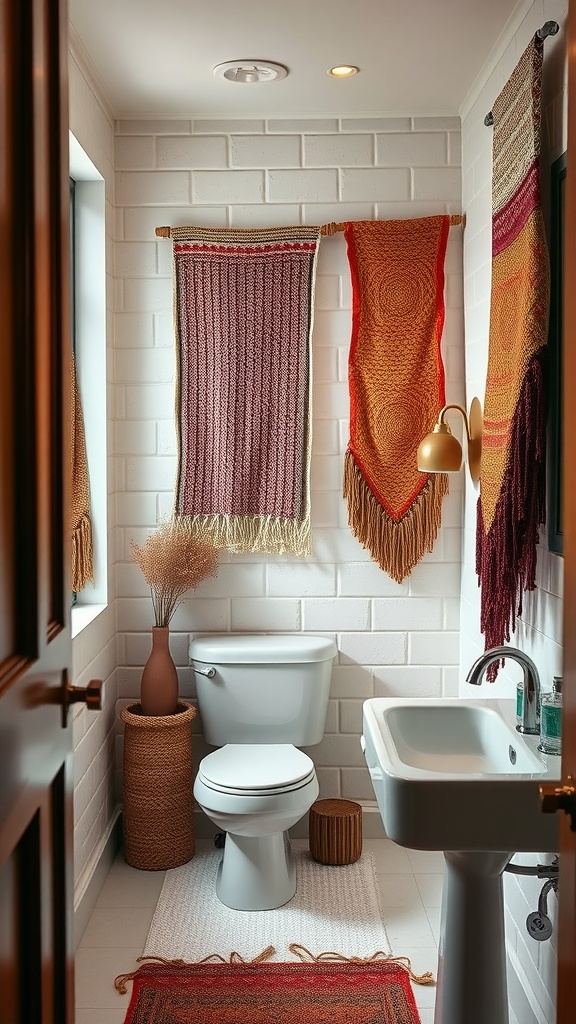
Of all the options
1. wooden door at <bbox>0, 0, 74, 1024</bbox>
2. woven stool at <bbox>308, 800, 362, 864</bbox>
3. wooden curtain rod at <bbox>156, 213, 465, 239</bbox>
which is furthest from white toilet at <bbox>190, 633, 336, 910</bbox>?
wooden door at <bbox>0, 0, 74, 1024</bbox>

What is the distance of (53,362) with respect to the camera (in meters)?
1.21

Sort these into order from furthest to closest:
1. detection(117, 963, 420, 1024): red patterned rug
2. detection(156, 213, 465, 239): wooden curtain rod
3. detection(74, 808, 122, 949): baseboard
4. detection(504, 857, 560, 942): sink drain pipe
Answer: detection(156, 213, 465, 239): wooden curtain rod, detection(74, 808, 122, 949): baseboard, detection(117, 963, 420, 1024): red patterned rug, detection(504, 857, 560, 942): sink drain pipe

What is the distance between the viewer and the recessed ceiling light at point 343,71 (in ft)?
9.30

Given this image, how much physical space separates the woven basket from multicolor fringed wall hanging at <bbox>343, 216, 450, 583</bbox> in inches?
35.9

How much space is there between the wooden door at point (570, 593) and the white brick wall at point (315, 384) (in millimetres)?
2188

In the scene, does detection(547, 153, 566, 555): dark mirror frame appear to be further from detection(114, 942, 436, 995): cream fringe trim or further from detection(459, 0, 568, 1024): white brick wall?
detection(114, 942, 436, 995): cream fringe trim

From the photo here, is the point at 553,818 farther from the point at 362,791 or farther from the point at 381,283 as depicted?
the point at 381,283

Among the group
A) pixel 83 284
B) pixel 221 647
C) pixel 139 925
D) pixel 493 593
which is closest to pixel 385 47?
pixel 83 284

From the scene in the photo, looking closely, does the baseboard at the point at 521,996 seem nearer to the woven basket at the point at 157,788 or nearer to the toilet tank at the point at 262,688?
the toilet tank at the point at 262,688

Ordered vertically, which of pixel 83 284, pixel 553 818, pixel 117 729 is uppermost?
pixel 83 284

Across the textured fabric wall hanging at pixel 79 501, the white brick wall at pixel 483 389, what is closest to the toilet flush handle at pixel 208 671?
the textured fabric wall hanging at pixel 79 501

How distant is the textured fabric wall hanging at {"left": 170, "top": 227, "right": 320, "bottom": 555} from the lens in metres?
3.24

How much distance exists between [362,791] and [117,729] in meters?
0.89

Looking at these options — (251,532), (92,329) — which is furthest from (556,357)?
(92,329)
